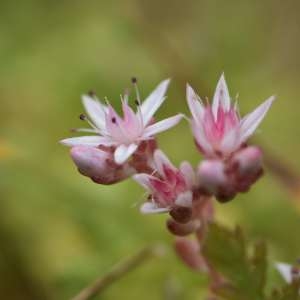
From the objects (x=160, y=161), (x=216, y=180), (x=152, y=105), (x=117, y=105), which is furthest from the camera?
(x=117, y=105)

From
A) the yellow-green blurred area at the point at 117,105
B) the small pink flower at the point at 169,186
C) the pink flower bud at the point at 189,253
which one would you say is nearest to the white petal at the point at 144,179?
the small pink flower at the point at 169,186

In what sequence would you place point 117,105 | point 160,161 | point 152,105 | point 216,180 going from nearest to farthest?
point 216,180
point 160,161
point 152,105
point 117,105

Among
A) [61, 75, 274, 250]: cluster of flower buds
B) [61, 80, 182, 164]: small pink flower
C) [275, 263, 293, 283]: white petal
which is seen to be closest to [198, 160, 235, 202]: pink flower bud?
[61, 75, 274, 250]: cluster of flower buds

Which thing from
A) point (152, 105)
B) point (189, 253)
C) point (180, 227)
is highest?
point (152, 105)

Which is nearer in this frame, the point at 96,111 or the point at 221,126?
the point at 221,126

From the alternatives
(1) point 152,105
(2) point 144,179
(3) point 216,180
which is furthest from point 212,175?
(1) point 152,105

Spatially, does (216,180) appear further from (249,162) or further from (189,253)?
(189,253)
